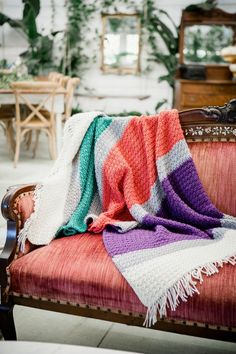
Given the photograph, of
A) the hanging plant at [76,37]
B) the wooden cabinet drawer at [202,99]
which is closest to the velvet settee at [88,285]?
the wooden cabinet drawer at [202,99]

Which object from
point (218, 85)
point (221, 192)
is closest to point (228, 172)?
point (221, 192)

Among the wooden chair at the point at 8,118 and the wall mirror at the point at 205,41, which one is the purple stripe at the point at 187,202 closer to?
the wooden chair at the point at 8,118

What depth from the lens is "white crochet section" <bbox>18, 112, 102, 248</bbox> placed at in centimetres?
168

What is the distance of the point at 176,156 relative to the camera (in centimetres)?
188

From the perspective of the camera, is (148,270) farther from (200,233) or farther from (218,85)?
(218,85)

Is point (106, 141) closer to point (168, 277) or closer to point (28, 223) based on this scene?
point (28, 223)

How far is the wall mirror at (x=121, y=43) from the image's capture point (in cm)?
754

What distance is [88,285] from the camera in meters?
1.44

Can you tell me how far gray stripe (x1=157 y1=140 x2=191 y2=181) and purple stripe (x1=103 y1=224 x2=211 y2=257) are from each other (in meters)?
0.21

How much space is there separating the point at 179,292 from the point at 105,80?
6.86 metres

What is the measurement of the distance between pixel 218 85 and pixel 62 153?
387 centimetres

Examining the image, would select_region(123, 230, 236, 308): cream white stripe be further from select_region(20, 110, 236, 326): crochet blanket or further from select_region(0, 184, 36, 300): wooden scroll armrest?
select_region(0, 184, 36, 300): wooden scroll armrest

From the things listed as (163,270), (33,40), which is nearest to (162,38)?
(33,40)

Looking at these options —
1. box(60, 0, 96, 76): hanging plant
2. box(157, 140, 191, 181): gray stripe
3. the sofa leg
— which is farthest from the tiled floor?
box(60, 0, 96, 76): hanging plant
